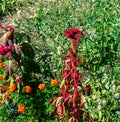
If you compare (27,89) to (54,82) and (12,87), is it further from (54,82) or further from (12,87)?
(54,82)

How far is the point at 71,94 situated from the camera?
12.2 ft

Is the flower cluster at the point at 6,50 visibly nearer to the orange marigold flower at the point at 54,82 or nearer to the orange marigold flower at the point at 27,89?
the orange marigold flower at the point at 27,89

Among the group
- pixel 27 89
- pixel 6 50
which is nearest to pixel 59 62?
pixel 27 89

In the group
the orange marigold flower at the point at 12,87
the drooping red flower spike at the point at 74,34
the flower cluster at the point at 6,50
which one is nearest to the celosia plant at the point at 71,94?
the drooping red flower spike at the point at 74,34

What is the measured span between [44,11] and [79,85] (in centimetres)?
155

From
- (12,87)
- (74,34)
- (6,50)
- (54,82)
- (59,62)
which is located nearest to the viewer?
(74,34)

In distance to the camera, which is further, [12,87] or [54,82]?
[54,82]

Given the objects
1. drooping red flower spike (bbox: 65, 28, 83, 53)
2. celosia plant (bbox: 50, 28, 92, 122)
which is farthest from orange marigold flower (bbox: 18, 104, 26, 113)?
drooping red flower spike (bbox: 65, 28, 83, 53)

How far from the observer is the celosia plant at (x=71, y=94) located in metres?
3.52

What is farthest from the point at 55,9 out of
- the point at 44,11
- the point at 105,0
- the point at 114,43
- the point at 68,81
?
the point at 68,81

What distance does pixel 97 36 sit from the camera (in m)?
4.31

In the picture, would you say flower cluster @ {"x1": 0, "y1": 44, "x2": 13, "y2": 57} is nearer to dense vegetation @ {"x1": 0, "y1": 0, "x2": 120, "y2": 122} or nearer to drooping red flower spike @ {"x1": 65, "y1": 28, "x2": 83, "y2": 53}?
dense vegetation @ {"x1": 0, "y1": 0, "x2": 120, "y2": 122}

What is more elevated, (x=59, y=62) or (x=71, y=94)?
(x=59, y=62)

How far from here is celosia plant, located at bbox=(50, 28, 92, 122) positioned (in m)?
3.52
